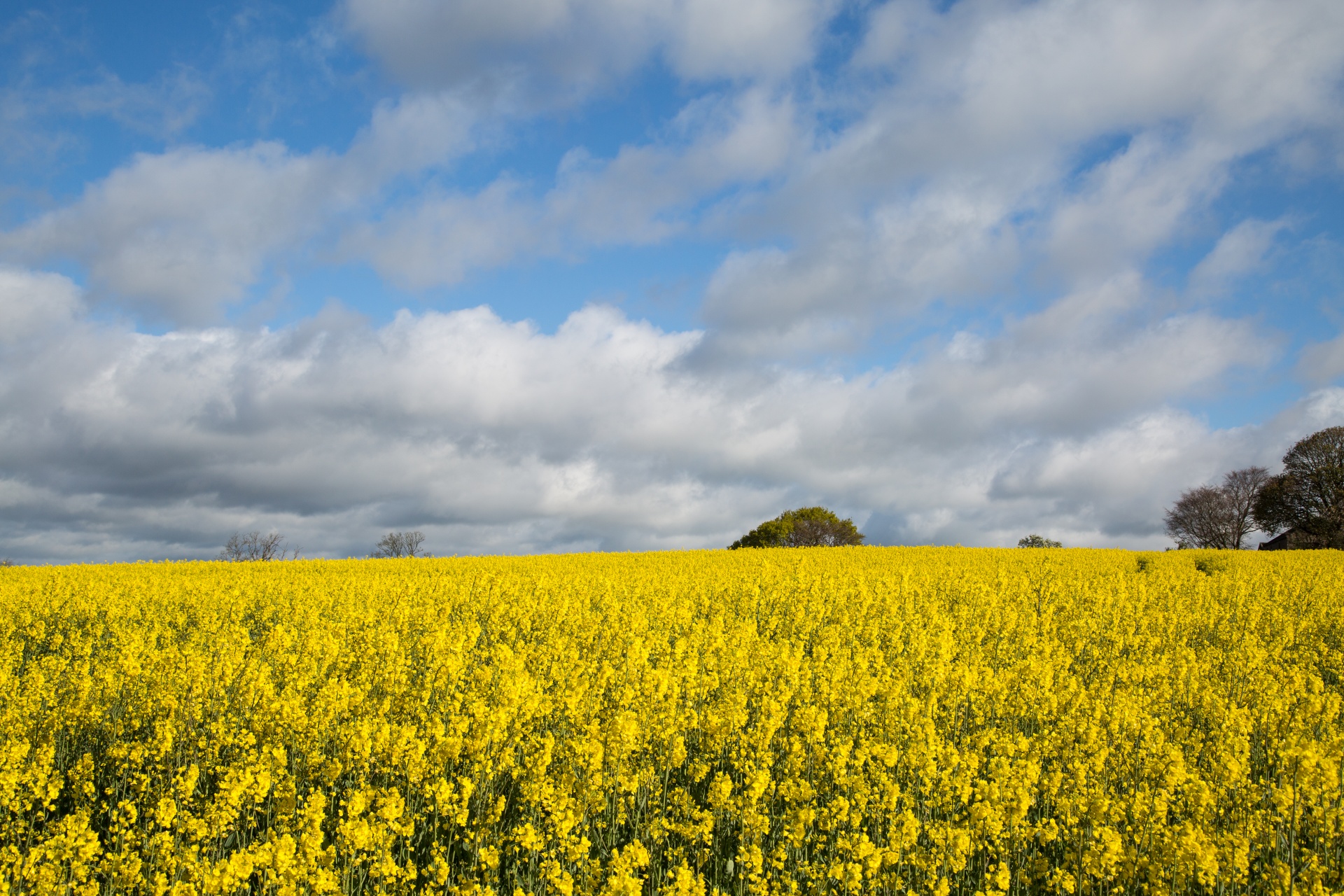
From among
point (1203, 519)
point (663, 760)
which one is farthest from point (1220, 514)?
point (663, 760)

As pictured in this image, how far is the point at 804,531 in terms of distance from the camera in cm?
5950

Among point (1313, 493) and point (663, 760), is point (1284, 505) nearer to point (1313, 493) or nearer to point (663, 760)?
point (1313, 493)

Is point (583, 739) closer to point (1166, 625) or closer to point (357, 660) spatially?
point (357, 660)

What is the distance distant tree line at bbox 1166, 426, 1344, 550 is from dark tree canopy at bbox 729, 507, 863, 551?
26.6 meters

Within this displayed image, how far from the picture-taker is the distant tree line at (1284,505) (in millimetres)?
52656

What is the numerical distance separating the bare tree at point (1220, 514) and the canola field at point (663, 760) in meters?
59.3

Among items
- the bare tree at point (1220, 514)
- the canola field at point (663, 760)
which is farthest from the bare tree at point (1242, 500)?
the canola field at point (663, 760)

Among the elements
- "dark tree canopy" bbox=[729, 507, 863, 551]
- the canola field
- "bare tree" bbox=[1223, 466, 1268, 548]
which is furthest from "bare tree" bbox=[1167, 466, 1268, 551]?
the canola field

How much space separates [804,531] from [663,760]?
54.1 meters

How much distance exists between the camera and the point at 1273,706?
8.30 meters

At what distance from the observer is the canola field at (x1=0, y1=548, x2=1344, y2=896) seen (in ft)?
16.6

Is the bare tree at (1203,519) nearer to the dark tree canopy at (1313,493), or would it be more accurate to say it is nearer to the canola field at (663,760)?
the dark tree canopy at (1313,493)

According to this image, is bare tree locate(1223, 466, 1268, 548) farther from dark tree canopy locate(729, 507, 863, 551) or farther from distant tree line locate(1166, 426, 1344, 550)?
dark tree canopy locate(729, 507, 863, 551)

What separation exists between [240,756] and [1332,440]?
229 feet
